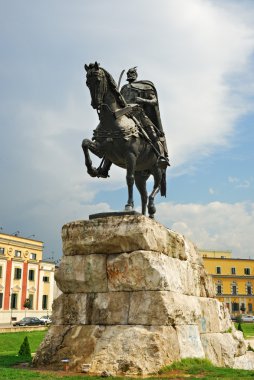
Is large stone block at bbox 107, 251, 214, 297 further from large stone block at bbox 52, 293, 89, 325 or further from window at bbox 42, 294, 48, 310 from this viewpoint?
window at bbox 42, 294, 48, 310

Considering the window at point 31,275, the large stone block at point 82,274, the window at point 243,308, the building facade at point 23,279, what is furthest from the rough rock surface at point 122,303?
the window at point 243,308

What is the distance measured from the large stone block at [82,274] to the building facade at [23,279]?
151 feet

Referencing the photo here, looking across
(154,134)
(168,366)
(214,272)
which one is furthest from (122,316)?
(214,272)

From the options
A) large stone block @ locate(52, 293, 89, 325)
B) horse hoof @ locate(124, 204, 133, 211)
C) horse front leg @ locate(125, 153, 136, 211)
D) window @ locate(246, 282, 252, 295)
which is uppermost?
window @ locate(246, 282, 252, 295)

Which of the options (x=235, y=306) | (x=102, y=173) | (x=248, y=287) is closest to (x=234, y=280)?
(x=248, y=287)

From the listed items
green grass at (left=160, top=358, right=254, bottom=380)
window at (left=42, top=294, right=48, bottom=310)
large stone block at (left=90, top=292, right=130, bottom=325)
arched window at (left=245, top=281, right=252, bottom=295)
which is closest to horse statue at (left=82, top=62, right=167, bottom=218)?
large stone block at (left=90, top=292, right=130, bottom=325)

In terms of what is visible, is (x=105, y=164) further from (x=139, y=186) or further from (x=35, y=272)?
(x=35, y=272)

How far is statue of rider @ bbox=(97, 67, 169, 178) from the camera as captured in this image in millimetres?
12461

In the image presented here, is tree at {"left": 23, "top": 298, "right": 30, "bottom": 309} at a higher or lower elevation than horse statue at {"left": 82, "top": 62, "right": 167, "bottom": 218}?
lower

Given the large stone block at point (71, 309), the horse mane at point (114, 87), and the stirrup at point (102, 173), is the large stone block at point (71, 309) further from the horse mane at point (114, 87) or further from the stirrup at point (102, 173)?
the horse mane at point (114, 87)

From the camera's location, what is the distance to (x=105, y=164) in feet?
39.6

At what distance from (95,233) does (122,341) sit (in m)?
2.35

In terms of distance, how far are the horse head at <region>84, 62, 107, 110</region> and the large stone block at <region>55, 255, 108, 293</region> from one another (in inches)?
137

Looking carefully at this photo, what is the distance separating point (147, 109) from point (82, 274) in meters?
4.95
